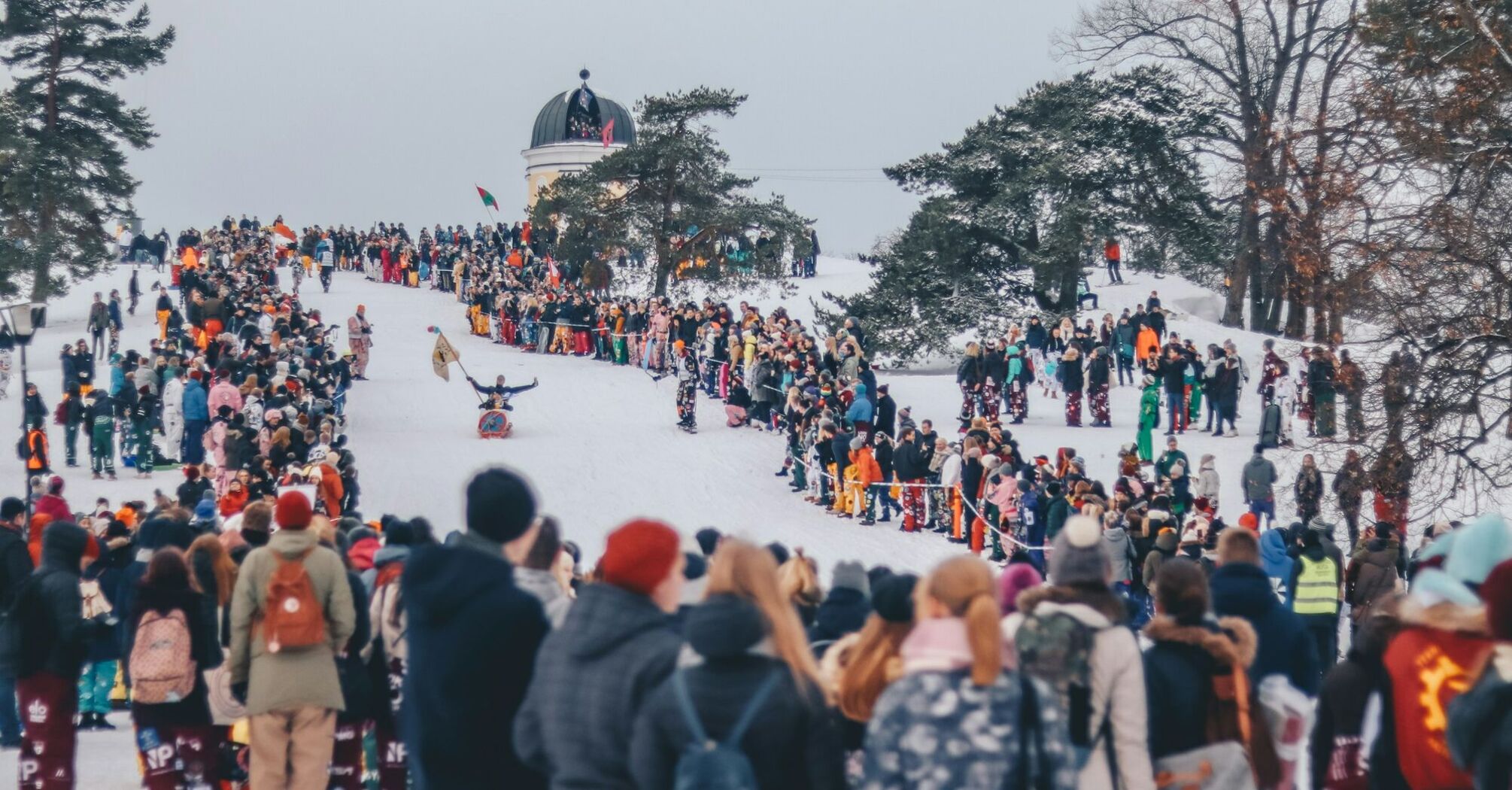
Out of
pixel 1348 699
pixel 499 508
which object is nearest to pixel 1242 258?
pixel 1348 699

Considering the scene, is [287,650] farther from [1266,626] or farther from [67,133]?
[67,133]

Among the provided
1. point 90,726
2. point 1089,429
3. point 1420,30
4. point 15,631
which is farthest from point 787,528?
point 15,631

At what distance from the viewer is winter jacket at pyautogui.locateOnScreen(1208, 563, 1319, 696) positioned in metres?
6.58

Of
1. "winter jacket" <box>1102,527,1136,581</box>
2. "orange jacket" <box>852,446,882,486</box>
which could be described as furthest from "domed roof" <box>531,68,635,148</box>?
"winter jacket" <box>1102,527,1136,581</box>

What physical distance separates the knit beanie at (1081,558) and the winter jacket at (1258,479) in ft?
53.6

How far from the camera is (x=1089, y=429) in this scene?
29.4 meters

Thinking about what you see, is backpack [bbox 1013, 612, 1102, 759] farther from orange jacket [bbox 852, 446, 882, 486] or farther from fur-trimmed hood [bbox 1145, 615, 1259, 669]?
orange jacket [bbox 852, 446, 882, 486]

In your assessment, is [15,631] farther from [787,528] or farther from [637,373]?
[637,373]

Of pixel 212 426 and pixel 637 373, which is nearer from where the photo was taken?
pixel 212 426

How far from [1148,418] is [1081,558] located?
70.1 ft

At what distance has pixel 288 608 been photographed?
7277mm

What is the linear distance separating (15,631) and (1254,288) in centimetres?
3799

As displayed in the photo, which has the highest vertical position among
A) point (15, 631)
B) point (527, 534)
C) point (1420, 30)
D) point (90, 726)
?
point (1420, 30)

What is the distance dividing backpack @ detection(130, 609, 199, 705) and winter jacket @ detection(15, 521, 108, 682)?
846mm
